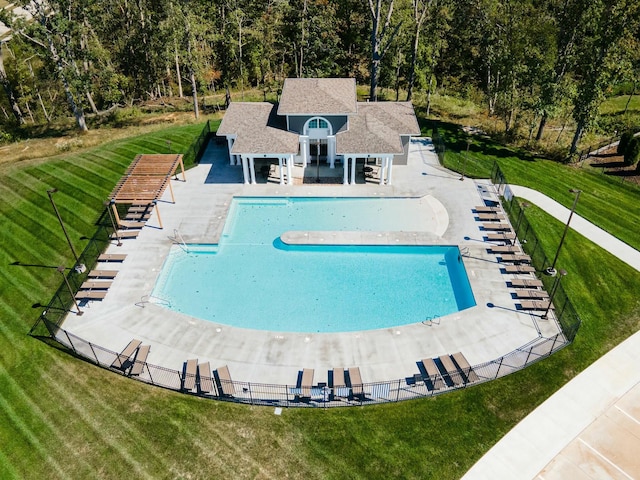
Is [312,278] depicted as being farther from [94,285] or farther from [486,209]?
[486,209]

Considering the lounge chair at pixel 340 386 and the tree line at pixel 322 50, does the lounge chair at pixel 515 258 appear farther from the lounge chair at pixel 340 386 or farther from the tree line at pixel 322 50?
the tree line at pixel 322 50

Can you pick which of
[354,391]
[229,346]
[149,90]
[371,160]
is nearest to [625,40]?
[371,160]

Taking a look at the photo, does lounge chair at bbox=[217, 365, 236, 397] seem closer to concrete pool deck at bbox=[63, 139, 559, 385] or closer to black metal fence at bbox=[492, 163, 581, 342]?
concrete pool deck at bbox=[63, 139, 559, 385]

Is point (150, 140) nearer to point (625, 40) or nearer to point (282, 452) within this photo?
point (282, 452)

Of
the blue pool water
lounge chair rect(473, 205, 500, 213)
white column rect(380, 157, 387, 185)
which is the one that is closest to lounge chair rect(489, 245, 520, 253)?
the blue pool water

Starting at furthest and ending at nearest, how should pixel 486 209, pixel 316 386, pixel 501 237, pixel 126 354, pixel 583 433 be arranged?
1. pixel 486 209
2. pixel 501 237
3. pixel 126 354
4. pixel 316 386
5. pixel 583 433

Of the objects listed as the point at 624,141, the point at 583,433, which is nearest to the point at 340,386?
the point at 583,433

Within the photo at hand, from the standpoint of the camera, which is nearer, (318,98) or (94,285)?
(94,285)
